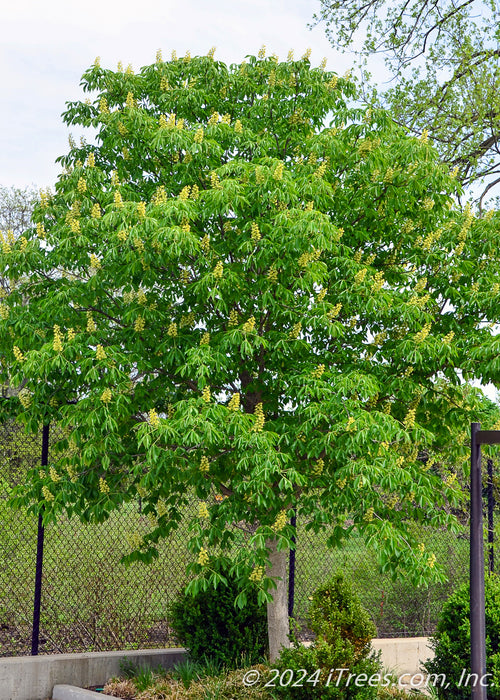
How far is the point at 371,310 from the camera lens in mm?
6227

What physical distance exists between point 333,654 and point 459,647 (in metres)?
1.40

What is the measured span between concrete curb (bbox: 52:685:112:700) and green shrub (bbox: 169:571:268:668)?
1.05m

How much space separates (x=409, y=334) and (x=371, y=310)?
50 centimetres

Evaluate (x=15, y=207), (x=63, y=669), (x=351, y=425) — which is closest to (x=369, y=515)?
(x=351, y=425)

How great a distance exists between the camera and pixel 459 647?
262 inches

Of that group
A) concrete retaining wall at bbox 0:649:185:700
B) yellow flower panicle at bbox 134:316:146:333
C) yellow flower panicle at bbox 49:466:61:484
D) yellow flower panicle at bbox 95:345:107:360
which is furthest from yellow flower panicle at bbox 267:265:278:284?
concrete retaining wall at bbox 0:649:185:700

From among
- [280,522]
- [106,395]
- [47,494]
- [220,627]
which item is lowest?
[220,627]

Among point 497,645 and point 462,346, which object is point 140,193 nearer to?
point 462,346

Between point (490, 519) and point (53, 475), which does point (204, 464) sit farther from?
point (490, 519)

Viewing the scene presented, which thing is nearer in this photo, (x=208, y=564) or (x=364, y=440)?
(x=364, y=440)

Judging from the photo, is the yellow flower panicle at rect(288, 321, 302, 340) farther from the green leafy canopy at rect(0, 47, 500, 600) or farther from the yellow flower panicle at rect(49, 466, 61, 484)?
the yellow flower panicle at rect(49, 466, 61, 484)

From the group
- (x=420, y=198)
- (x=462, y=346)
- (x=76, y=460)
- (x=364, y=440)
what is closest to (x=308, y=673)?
(x=364, y=440)

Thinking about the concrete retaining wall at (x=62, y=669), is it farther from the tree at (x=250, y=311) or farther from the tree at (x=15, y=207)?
the tree at (x=15, y=207)

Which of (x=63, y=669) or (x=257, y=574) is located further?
(x=63, y=669)
